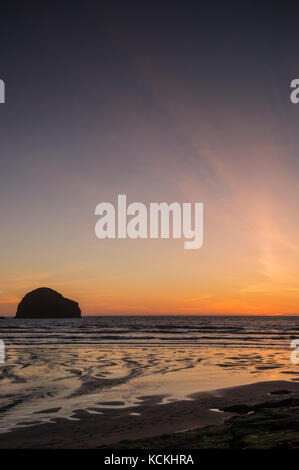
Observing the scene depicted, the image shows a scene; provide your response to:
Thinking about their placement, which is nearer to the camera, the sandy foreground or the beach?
the sandy foreground

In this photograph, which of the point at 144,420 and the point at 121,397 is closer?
the point at 144,420

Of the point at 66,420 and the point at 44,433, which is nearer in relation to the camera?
the point at 44,433

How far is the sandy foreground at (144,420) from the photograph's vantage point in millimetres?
8391

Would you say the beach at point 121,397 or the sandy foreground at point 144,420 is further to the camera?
the beach at point 121,397

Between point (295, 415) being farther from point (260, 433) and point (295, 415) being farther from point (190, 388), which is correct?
point (190, 388)

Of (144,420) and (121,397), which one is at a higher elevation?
(144,420)

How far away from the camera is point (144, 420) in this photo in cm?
1026

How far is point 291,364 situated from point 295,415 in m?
14.0

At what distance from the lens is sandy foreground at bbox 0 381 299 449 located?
839 cm
